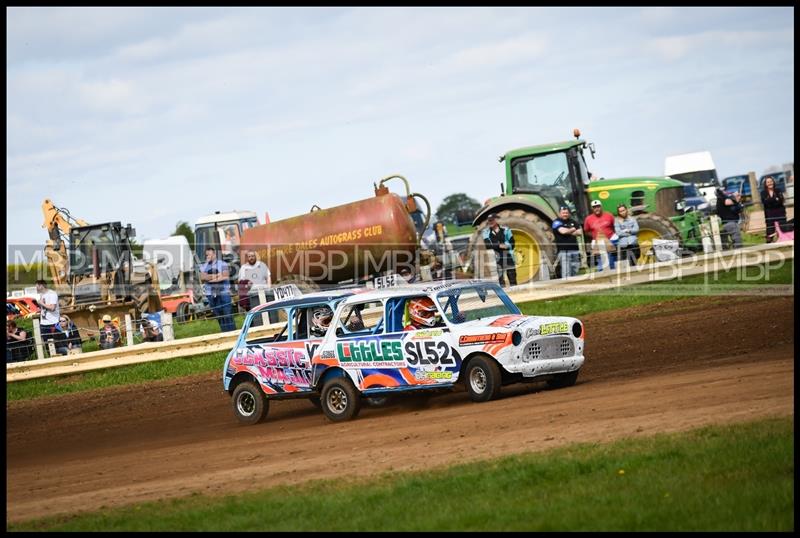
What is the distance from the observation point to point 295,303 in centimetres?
1441

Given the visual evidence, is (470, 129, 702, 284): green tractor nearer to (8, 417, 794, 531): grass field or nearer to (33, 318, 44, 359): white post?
(33, 318, 44, 359): white post

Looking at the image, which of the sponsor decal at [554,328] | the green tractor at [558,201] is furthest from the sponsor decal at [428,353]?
the green tractor at [558,201]

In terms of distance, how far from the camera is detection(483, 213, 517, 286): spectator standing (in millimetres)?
21484

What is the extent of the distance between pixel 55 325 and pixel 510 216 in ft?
30.7

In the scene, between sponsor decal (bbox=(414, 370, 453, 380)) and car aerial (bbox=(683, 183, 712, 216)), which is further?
car aerial (bbox=(683, 183, 712, 216))

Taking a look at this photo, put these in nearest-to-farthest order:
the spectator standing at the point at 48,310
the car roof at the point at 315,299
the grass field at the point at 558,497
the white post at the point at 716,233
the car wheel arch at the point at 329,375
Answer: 1. the grass field at the point at 558,497
2. the car wheel arch at the point at 329,375
3. the car roof at the point at 315,299
4. the white post at the point at 716,233
5. the spectator standing at the point at 48,310

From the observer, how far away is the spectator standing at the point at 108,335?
2297cm

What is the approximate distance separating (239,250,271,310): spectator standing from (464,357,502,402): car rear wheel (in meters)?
9.98

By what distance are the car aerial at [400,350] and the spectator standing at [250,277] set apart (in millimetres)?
7636

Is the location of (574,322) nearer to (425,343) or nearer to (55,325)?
(425,343)

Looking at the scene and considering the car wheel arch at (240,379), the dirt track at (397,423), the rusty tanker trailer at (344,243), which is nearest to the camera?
the dirt track at (397,423)

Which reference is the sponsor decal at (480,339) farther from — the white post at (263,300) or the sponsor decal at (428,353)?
the white post at (263,300)

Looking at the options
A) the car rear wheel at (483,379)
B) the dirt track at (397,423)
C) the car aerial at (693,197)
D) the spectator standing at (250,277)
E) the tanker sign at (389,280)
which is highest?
the car aerial at (693,197)

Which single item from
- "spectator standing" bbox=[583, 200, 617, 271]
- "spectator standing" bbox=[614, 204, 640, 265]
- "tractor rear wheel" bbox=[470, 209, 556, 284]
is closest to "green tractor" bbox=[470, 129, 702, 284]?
"tractor rear wheel" bbox=[470, 209, 556, 284]
